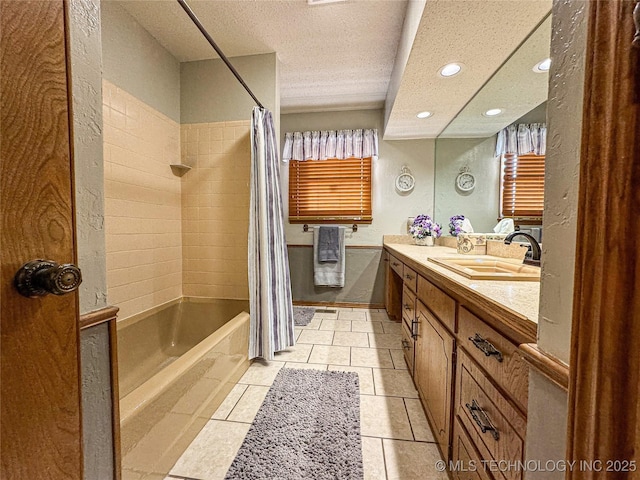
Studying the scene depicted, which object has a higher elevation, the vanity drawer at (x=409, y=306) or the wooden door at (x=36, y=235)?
the wooden door at (x=36, y=235)

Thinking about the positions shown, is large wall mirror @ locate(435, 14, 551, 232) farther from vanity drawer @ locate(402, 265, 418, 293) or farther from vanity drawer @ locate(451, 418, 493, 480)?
vanity drawer @ locate(451, 418, 493, 480)

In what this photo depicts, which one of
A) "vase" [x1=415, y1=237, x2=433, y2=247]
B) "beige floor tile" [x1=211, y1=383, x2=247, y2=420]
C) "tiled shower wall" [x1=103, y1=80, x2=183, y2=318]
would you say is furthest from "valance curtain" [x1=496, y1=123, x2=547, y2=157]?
"tiled shower wall" [x1=103, y1=80, x2=183, y2=318]

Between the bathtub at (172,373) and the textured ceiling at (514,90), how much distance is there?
216cm

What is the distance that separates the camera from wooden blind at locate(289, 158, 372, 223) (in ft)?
10.1

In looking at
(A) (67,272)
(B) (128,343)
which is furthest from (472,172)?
(B) (128,343)

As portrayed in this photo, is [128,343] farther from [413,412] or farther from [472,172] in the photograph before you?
[472,172]

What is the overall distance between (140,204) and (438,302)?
1.99 m

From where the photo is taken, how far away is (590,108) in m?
0.32

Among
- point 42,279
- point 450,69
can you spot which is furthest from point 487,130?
point 42,279

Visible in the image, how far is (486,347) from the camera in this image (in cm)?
70

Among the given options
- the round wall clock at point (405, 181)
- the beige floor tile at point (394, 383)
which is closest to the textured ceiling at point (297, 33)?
the round wall clock at point (405, 181)

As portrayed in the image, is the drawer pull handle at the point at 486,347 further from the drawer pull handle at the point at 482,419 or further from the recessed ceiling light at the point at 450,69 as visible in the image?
the recessed ceiling light at the point at 450,69

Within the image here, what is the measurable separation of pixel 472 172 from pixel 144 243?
276cm

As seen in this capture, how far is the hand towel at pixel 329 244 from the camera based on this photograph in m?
3.03
